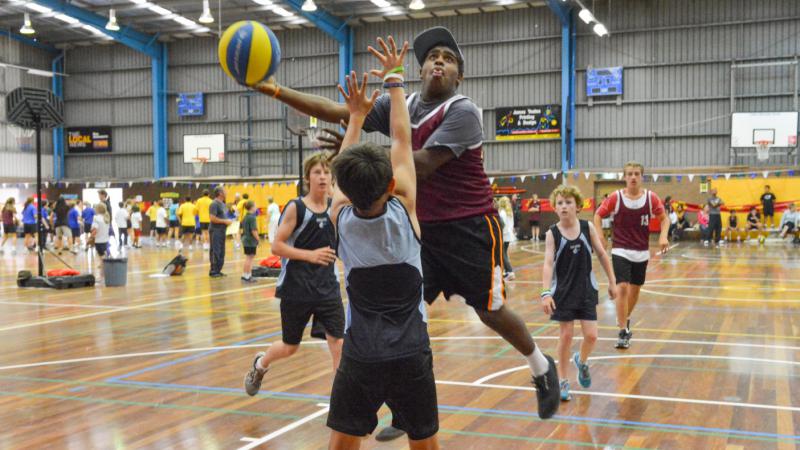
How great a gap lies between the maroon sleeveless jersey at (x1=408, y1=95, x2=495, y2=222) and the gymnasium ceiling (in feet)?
84.1

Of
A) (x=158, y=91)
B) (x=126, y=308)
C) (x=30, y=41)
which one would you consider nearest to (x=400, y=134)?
(x=126, y=308)

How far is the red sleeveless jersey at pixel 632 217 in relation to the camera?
24.4ft

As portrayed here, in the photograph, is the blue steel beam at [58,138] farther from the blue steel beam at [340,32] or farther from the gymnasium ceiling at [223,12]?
the blue steel beam at [340,32]

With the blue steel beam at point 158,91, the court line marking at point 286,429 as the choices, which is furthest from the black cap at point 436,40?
the blue steel beam at point 158,91

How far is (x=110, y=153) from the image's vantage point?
3625cm

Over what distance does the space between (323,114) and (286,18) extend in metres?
29.0

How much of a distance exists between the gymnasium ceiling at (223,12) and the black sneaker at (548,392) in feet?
84.8

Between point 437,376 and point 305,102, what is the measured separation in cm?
328

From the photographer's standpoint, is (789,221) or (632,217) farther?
(789,221)

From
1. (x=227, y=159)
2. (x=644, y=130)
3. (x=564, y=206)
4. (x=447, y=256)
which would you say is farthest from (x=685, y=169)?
(x=447, y=256)

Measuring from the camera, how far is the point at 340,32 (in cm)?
3106

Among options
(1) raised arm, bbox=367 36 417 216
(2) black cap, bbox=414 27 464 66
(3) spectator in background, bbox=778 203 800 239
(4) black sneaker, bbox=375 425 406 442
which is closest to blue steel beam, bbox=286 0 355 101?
(3) spectator in background, bbox=778 203 800 239

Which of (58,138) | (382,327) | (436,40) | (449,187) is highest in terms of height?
(58,138)

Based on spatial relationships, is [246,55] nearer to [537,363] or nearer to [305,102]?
[305,102]
